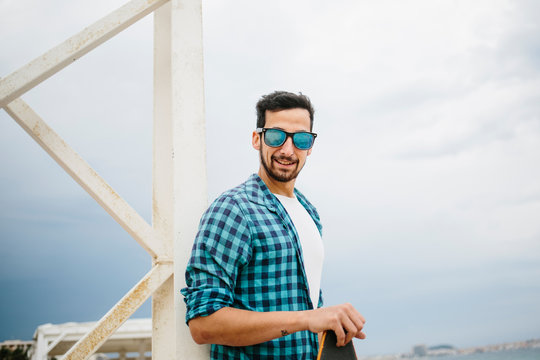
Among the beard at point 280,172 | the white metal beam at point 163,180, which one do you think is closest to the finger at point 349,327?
the beard at point 280,172

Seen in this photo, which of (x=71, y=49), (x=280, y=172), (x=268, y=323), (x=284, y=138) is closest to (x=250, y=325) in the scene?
(x=268, y=323)

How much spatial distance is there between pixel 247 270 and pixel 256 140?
0.69m

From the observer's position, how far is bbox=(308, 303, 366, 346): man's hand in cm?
136

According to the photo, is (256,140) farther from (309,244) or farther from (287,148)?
(309,244)

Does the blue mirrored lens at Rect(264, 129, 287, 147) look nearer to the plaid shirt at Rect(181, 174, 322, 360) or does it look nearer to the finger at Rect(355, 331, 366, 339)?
the plaid shirt at Rect(181, 174, 322, 360)

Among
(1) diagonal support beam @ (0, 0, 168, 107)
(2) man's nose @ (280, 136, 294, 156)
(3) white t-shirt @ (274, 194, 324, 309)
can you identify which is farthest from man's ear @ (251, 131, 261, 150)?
(1) diagonal support beam @ (0, 0, 168, 107)

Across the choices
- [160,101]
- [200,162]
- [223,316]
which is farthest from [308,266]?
[160,101]

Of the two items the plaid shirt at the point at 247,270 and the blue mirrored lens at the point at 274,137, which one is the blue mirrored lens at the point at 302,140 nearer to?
the blue mirrored lens at the point at 274,137

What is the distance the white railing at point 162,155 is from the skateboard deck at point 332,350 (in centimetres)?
57

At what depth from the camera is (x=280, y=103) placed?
6.47 ft

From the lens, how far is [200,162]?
6.49ft

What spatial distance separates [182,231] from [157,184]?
37 cm

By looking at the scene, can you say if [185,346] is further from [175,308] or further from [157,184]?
[157,184]

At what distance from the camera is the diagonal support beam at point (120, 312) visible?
1.82 meters
